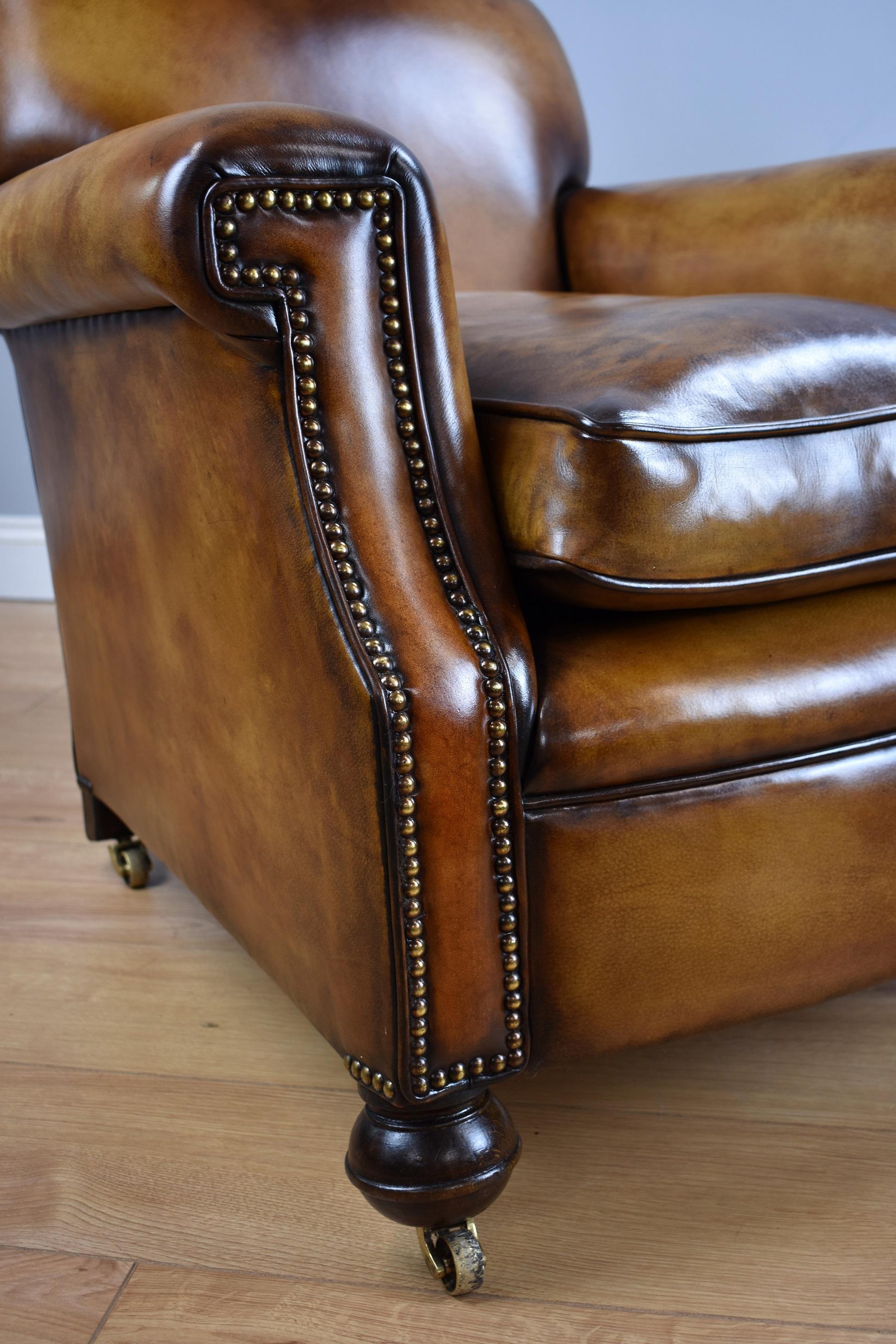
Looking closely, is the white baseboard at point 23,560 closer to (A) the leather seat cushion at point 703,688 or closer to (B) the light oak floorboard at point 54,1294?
(B) the light oak floorboard at point 54,1294

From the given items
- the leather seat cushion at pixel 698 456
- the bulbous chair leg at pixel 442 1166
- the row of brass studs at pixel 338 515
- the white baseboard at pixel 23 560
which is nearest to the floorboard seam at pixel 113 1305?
the bulbous chair leg at pixel 442 1166

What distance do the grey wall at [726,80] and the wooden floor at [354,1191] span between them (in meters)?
1.45

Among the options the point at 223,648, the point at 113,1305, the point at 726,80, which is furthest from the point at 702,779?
the point at 726,80

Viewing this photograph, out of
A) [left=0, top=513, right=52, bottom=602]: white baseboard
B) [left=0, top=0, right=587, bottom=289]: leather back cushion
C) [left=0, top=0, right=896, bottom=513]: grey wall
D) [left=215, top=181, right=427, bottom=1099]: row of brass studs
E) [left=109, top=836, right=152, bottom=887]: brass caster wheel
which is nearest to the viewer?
[left=215, top=181, right=427, bottom=1099]: row of brass studs

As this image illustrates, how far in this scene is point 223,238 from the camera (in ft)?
2.00

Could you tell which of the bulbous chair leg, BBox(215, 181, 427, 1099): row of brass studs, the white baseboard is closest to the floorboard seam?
the bulbous chair leg

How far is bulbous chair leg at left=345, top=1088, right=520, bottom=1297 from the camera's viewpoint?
2.30 feet

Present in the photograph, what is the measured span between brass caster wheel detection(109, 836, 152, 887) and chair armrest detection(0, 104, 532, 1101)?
529 millimetres

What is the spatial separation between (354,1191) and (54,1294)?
197 millimetres

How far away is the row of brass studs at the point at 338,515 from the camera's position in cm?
61

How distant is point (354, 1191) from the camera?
32.6 inches

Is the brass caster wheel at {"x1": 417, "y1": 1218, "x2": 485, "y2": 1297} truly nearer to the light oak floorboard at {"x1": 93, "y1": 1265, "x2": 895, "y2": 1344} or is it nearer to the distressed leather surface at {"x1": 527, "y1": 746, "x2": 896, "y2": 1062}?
the light oak floorboard at {"x1": 93, "y1": 1265, "x2": 895, "y2": 1344}

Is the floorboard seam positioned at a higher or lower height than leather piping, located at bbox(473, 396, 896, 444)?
lower

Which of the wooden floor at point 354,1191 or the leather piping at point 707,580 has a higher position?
the leather piping at point 707,580
